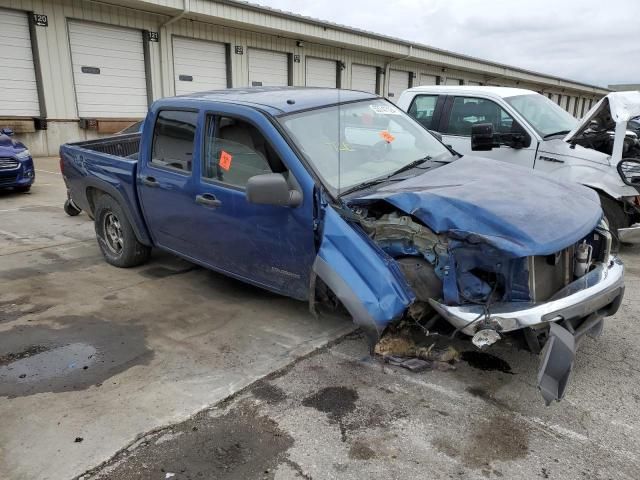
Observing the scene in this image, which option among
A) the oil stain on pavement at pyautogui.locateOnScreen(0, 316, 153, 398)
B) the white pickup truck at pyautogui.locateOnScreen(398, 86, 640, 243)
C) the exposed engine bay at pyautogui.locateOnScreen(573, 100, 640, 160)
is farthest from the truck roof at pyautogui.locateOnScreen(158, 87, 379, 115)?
the exposed engine bay at pyautogui.locateOnScreen(573, 100, 640, 160)

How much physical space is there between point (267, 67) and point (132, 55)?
17.3ft

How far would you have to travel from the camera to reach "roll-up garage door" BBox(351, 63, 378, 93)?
2283 centimetres

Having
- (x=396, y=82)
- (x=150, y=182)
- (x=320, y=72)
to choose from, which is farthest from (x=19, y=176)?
(x=396, y=82)

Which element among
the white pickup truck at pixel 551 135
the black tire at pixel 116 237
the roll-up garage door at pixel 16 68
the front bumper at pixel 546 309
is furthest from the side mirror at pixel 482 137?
the roll-up garage door at pixel 16 68

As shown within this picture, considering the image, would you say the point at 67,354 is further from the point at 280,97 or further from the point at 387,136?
the point at 387,136

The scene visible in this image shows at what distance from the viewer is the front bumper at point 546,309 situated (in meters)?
2.84

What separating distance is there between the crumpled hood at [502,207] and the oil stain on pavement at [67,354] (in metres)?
2.04

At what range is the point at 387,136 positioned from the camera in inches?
171

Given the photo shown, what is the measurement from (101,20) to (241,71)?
5.09 metres

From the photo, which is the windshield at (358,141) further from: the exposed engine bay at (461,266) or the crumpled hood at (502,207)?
the exposed engine bay at (461,266)

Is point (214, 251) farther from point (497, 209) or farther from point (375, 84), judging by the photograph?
point (375, 84)

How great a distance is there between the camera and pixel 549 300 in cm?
310

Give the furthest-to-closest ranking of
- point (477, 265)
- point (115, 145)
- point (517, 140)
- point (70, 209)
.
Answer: point (70, 209) < point (115, 145) < point (517, 140) < point (477, 265)

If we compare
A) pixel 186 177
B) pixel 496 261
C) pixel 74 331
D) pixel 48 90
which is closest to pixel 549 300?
pixel 496 261
